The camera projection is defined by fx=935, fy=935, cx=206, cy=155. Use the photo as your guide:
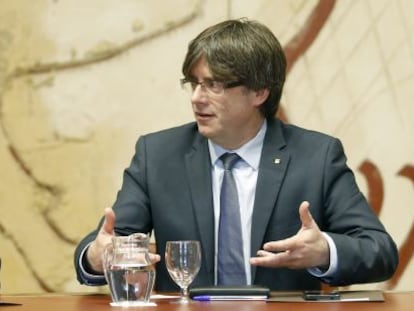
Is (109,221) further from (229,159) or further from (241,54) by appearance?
(241,54)

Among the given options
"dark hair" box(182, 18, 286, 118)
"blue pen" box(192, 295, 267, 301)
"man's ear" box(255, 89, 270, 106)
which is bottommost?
"blue pen" box(192, 295, 267, 301)

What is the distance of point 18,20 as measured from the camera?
3.71 metres

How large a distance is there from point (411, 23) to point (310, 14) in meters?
0.38

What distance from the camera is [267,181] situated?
Answer: 2.73 meters

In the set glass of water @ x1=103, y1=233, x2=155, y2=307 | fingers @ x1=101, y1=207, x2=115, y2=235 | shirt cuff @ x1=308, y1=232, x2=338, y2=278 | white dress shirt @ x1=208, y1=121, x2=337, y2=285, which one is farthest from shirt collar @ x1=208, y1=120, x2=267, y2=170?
glass of water @ x1=103, y1=233, x2=155, y2=307

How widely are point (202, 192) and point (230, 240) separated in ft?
0.56

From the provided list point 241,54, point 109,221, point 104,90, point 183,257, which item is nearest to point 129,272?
point 183,257

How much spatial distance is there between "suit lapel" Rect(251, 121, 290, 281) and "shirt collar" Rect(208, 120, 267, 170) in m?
0.03

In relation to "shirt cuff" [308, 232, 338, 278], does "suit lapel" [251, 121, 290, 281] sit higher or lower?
higher

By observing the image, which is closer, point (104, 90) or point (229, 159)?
point (229, 159)

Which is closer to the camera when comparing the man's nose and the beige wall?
the man's nose

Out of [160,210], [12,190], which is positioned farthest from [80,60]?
[160,210]

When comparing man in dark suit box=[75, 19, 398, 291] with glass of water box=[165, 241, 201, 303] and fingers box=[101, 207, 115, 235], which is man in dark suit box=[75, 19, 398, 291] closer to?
fingers box=[101, 207, 115, 235]

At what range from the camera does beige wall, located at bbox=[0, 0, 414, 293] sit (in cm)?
353
